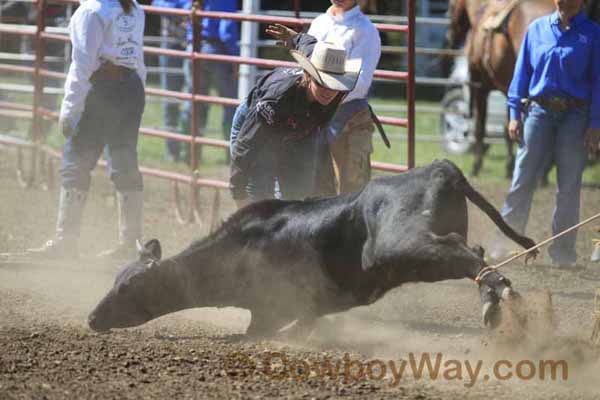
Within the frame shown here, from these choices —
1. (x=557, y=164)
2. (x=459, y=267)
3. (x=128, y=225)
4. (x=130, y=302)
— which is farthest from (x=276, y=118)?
(x=557, y=164)

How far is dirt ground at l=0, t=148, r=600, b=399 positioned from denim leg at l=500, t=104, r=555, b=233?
1.78 ft

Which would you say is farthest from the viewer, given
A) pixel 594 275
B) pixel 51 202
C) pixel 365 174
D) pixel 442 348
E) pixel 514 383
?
pixel 51 202

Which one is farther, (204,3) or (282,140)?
(204,3)

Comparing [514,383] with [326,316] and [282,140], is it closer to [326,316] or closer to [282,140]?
[326,316]

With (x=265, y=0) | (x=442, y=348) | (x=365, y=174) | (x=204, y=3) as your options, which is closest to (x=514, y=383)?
(x=442, y=348)

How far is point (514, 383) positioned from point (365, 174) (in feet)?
8.03

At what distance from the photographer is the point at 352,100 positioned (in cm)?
676

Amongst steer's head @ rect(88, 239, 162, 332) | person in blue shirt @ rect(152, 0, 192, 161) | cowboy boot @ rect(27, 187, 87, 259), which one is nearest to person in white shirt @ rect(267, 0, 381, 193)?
steer's head @ rect(88, 239, 162, 332)

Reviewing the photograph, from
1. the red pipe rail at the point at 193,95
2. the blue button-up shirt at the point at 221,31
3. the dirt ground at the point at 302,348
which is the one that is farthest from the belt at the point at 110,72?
the blue button-up shirt at the point at 221,31

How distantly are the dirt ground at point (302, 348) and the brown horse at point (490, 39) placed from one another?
3677 mm

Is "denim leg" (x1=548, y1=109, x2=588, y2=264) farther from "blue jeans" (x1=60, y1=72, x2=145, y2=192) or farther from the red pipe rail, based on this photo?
"blue jeans" (x1=60, y1=72, x2=145, y2=192)

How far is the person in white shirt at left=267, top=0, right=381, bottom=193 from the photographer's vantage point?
6.65m

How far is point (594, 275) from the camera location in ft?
24.9

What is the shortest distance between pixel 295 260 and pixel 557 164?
9.88 feet
